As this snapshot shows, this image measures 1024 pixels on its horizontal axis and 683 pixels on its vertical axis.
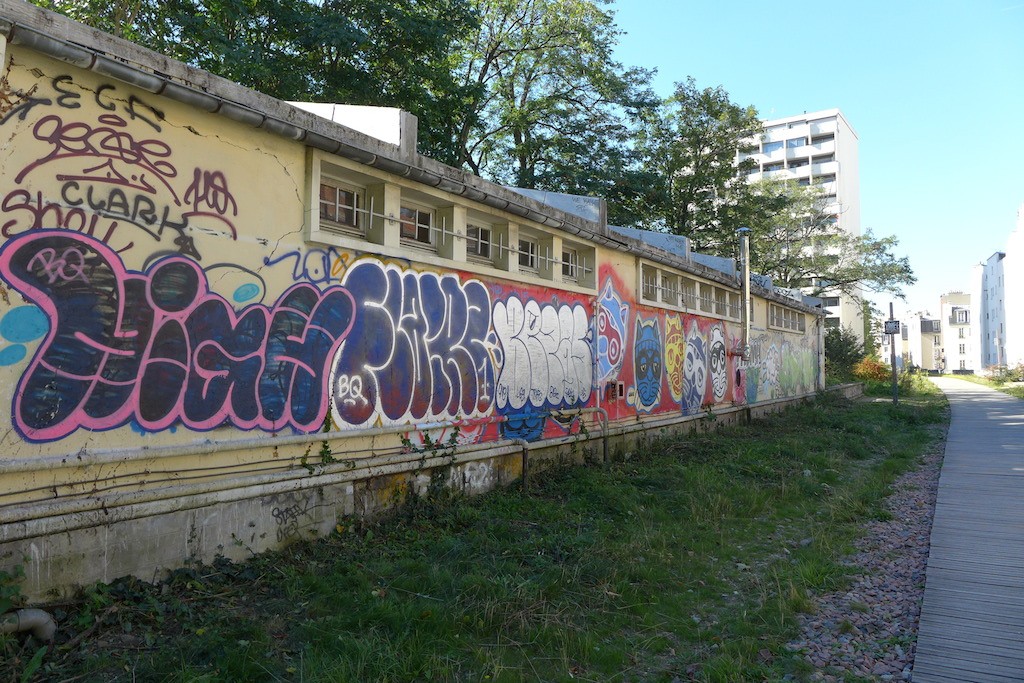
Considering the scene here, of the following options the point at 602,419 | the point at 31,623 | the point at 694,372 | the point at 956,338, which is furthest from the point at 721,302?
the point at 956,338

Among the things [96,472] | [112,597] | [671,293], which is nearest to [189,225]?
[96,472]

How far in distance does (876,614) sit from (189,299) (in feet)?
18.4

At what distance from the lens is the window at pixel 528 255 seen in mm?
9141

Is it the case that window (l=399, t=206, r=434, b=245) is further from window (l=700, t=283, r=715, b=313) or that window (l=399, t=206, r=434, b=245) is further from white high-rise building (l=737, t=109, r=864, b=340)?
white high-rise building (l=737, t=109, r=864, b=340)

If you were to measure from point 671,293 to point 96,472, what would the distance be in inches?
441

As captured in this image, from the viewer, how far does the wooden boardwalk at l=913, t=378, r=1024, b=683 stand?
385cm

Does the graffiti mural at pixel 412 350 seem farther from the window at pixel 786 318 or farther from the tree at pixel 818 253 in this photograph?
the tree at pixel 818 253

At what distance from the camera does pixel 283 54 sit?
15.6 meters

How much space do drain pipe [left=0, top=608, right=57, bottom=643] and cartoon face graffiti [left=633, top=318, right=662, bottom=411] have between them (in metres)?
9.29

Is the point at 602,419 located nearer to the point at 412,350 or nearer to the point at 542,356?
the point at 542,356

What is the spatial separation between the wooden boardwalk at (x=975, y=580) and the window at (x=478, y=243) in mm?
5697

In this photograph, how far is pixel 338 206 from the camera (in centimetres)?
638

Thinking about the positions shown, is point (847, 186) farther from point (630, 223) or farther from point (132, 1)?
point (132, 1)

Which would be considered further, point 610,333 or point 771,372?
point 771,372
